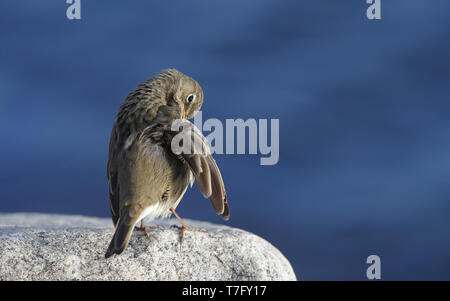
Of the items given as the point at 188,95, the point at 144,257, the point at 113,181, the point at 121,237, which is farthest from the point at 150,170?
the point at 188,95

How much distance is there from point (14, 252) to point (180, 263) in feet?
5.47

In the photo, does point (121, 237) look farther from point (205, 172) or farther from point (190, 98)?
point (190, 98)

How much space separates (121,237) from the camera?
16.8ft

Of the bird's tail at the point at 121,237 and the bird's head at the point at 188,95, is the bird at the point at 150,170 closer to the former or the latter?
the bird's tail at the point at 121,237

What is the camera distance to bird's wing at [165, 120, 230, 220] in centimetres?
534

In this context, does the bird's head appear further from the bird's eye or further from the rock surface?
the rock surface

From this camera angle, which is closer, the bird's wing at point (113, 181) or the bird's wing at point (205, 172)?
the bird's wing at point (205, 172)

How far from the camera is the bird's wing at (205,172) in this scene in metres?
5.34

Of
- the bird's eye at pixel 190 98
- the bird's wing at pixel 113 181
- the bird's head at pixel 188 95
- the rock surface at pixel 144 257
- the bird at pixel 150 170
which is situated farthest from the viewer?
the bird's eye at pixel 190 98

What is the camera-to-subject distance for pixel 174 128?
5.61 meters

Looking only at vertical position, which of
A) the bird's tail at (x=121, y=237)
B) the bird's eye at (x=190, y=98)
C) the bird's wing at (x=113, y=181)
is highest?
the bird's eye at (x=190, y=98)

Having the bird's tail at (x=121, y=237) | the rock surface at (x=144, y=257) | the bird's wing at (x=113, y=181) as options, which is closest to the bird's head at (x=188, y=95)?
the bird's wing at (x=113, y=181)
